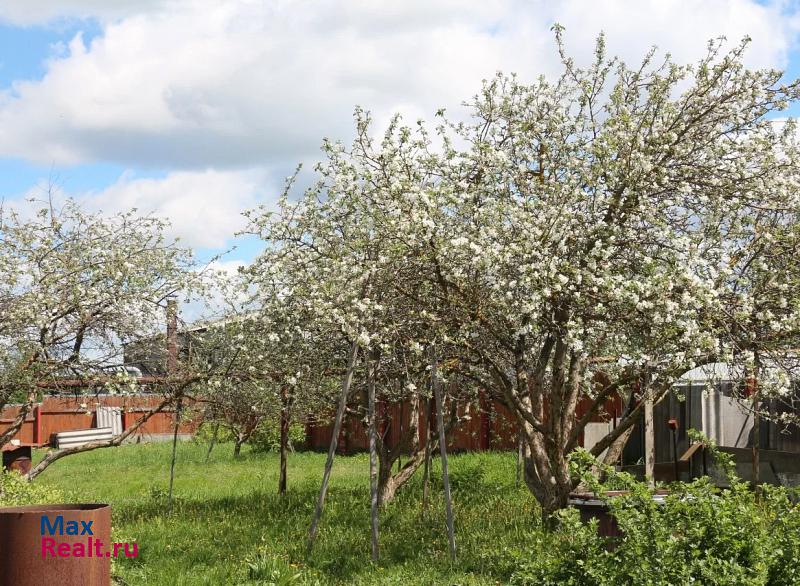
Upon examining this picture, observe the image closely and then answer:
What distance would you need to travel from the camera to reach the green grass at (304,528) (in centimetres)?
806

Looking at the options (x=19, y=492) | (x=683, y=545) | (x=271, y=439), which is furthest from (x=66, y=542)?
(x=271, y=439)

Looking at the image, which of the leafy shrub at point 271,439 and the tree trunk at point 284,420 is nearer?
the tree trunk at point 284,420

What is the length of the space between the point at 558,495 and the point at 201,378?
4.43m

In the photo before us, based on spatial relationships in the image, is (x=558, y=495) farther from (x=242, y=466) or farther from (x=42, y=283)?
(x=242, y=466)

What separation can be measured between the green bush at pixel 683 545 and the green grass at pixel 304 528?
1.51 feet

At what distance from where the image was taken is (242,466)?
19.1m

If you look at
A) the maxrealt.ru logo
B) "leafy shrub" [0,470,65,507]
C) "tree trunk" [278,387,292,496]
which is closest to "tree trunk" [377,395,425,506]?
"tree trunk" [278,387,292,496]

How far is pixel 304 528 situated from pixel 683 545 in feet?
17.4

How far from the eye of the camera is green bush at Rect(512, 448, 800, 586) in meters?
5.85

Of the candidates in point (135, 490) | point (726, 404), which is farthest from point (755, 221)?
point (135, 490)

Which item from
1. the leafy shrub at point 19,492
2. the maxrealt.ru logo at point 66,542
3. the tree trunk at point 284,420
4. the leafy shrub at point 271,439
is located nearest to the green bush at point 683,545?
the maxrealt.ru logo at point 66,542

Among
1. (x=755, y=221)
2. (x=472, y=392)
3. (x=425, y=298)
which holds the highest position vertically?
(x=755, y=221)

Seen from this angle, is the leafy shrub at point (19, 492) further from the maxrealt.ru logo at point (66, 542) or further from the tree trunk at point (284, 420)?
the maxrealt.ru logo at point (66, 542)

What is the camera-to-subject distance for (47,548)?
5012mm
